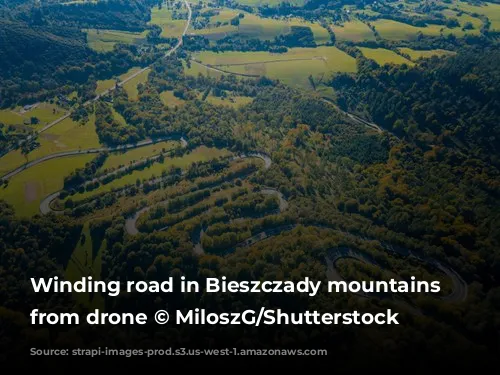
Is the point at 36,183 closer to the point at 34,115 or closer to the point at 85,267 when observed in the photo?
the point at 85,267

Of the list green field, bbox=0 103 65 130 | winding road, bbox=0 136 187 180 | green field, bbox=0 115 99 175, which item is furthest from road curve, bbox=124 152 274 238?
green field, bbox=0 103 65 130

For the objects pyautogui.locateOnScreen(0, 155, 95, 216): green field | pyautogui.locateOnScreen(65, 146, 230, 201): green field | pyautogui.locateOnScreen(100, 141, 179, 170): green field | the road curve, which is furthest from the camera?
pyautogui.locateOnScreen(100, 141, 179, 170): green field

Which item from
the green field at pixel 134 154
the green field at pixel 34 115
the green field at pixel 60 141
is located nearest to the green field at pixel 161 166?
the green field at pixel 134 154

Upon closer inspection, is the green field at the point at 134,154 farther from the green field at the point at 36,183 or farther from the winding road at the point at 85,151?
the green field at the point at 36,183

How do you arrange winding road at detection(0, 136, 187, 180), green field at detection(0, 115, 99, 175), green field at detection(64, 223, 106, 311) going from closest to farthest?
green field at detection(64, 223, 106, 311)
winding road at detection(0, 136, 187, 180)
green field at detection(0, 115, 99, 175)

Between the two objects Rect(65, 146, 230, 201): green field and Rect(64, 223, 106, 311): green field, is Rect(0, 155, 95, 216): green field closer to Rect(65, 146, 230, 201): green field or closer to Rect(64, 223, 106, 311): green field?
Rect(65, 146, 230, 201): green field
